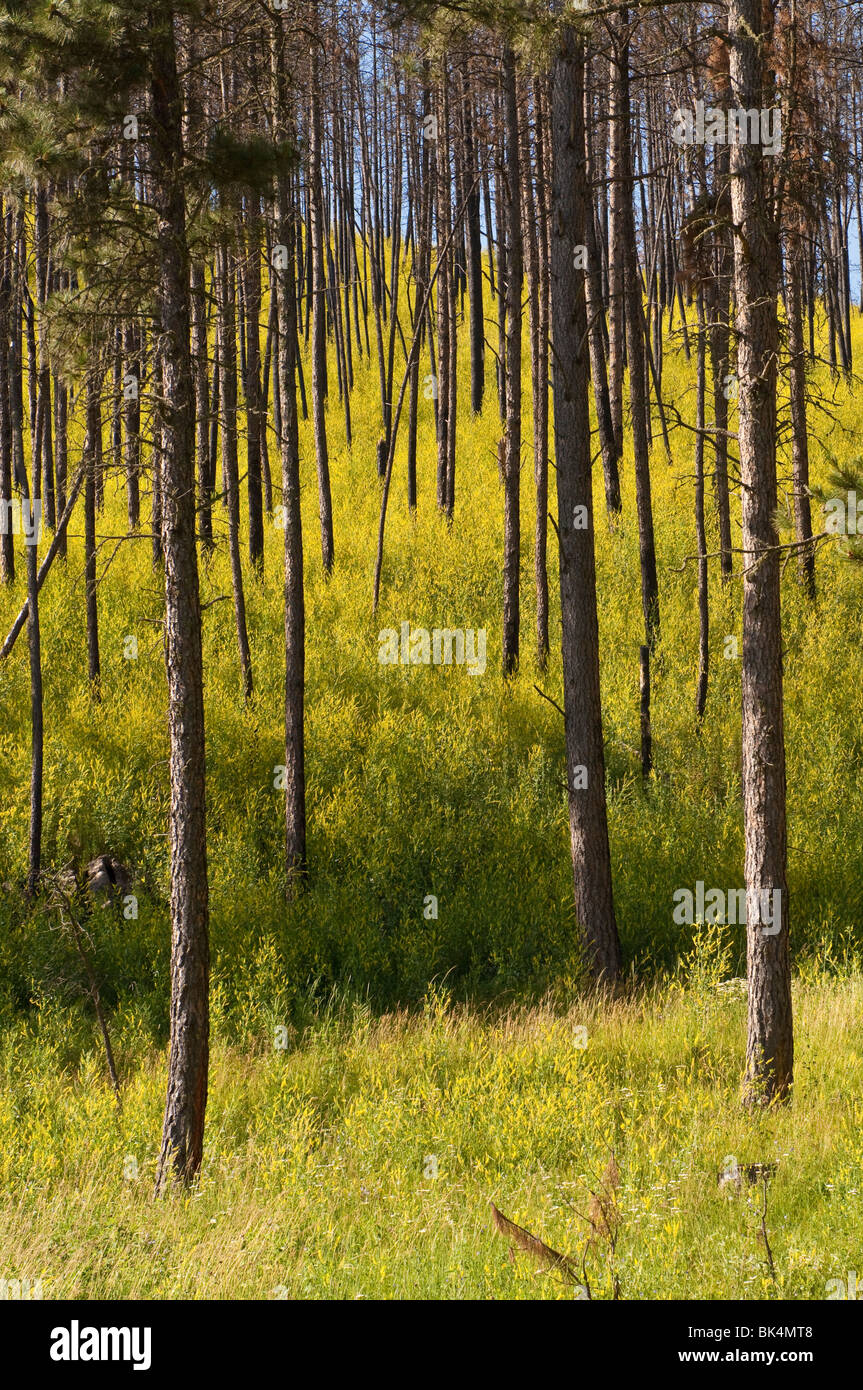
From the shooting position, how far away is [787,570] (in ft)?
61.8

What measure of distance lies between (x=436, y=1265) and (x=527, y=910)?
597 cm

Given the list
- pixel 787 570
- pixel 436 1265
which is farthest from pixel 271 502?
pixel 436 1265

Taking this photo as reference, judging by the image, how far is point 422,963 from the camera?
33.2 ft

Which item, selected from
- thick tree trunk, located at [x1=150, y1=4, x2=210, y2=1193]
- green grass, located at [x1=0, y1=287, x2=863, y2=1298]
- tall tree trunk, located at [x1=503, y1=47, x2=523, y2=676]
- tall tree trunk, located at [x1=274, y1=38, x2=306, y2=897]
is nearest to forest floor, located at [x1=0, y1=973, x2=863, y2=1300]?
green grass, located at [x1=0, y1=287, x2=863, y2=1298]

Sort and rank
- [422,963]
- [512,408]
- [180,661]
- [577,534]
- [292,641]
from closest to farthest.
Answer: [180,661] < [577,534] < [422,963] < [292,641] < [512,408]

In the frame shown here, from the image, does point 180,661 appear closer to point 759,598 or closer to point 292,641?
point 759,598

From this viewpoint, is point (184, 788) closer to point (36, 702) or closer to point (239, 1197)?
point (239, 1197)

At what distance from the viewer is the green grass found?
216 inches

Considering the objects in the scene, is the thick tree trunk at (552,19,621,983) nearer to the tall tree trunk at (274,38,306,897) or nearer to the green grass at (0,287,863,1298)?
the green grass at (0,287,863,1298)

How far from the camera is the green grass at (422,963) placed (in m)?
5.49

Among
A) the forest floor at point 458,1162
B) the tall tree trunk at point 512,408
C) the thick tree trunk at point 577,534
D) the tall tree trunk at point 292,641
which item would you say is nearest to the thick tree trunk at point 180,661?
the forest floor at point 458,1162

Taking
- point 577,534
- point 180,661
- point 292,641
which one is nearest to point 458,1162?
point 180,661

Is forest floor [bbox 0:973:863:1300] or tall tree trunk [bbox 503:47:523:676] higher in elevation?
tall tree trunk [bbox 503:47:523:676]

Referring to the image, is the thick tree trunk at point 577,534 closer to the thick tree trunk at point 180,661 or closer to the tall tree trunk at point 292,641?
the tall tree trunk at point 292,641
